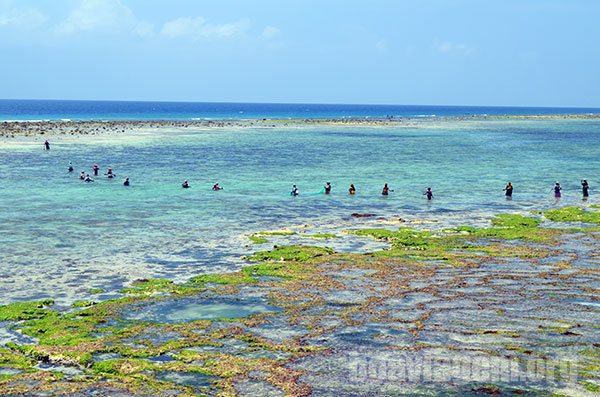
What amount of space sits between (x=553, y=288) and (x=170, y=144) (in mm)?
104308

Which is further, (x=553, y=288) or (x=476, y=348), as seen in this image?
(x=553, y=288)

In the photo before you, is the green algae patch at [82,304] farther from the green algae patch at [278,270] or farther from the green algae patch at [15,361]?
the green algae patch at [278,270]

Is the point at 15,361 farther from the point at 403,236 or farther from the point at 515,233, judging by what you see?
the point at 515,233

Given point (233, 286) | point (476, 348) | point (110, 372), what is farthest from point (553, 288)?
point (110, 372)

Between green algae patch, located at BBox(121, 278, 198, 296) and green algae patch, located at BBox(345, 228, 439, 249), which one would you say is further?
green algae patch, located at BBox(345, 228, 439, 249)

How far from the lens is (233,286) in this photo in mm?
31000

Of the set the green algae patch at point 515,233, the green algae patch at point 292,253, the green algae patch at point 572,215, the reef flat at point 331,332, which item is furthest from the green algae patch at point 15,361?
the green algae patch at point 572,215

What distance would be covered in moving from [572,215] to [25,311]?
127 ft

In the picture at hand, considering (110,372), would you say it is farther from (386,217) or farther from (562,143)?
(562,143)

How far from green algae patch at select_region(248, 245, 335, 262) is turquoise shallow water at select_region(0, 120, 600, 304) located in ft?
4.74

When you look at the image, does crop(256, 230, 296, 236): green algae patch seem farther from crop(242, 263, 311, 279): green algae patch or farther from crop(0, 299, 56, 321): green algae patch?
crop(0, 299, 56, 321): green algae patch

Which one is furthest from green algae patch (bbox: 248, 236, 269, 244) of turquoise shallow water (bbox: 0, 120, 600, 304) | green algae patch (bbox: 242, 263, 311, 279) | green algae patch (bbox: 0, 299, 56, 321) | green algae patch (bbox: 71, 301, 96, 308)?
green algae patch (bbox: 0, 299, 56, 321)

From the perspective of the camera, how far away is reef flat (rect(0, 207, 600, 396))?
20250mm

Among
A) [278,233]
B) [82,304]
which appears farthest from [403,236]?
[82,304]
